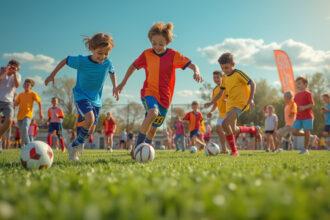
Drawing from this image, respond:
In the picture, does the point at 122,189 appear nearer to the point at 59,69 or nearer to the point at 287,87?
the point at 59,69

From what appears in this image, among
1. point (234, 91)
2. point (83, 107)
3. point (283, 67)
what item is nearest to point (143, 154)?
point (83, 107)

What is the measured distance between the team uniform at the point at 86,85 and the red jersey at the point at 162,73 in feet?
3.23

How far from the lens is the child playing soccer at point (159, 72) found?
6.68m

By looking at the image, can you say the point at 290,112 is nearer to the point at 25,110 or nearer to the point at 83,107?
the point at 83,107

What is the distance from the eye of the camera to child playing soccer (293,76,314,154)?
1152 centimetres

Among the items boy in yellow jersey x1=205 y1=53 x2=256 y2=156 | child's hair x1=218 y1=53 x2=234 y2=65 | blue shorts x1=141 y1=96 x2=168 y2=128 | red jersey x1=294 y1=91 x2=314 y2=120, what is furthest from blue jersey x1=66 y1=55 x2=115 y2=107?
red jersey x1=294 y1=91 x2=314 y2=120

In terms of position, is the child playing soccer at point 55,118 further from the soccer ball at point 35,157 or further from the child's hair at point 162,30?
Result: the soccer ball at point 35,157

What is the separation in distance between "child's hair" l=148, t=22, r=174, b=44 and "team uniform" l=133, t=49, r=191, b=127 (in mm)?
382

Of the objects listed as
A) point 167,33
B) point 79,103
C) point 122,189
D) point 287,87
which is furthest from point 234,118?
point 287,87

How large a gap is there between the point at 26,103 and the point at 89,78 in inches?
221

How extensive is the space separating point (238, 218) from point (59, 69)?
5.88 m

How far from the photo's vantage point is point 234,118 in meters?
8.85

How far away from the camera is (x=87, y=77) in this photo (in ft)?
22.7

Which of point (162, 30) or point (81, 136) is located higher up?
point (162, 30)
